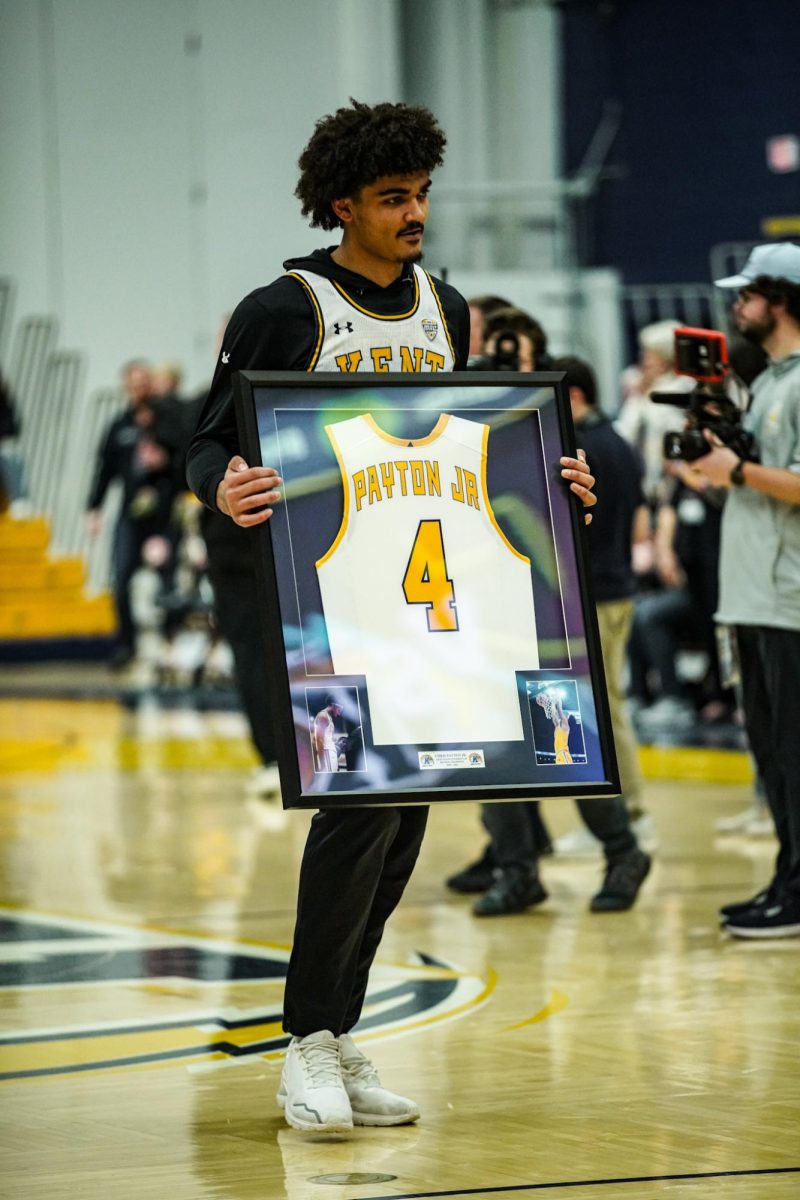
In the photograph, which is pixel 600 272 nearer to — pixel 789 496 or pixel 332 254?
pixel 789 496

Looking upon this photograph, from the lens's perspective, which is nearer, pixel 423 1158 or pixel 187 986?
pixel 423 1158

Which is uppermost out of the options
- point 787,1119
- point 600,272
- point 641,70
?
point 641,70

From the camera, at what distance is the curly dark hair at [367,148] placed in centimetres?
393

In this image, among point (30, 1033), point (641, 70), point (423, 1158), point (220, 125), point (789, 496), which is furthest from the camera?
point (220, 125)

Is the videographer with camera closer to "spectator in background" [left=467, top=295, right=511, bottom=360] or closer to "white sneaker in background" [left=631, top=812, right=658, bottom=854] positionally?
"spectator in background" [left=467, top=295, right=511, bottom=360]

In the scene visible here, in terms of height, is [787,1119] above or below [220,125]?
below

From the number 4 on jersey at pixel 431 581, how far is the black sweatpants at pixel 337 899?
1.20 feet

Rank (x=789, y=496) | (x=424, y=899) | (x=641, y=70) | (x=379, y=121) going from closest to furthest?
(x=379, y=121)
(x=789, y=496)
(x=424, y=899)
(x=641, y=70)

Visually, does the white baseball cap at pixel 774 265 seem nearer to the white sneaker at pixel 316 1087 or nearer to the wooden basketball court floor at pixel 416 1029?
the wooden basketball court floor at pixel 416 1029

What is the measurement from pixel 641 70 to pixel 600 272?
1.58m

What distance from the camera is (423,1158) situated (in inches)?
145

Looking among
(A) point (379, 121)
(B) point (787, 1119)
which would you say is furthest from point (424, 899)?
(A) point (379, 121)

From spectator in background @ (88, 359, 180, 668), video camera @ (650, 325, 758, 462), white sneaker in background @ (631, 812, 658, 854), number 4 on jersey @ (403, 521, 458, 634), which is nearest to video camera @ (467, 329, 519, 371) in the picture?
video camera @ (650, 325, 758, 462)

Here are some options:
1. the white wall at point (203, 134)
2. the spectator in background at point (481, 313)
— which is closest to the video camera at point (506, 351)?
the spectator in background at point (481, 313)
